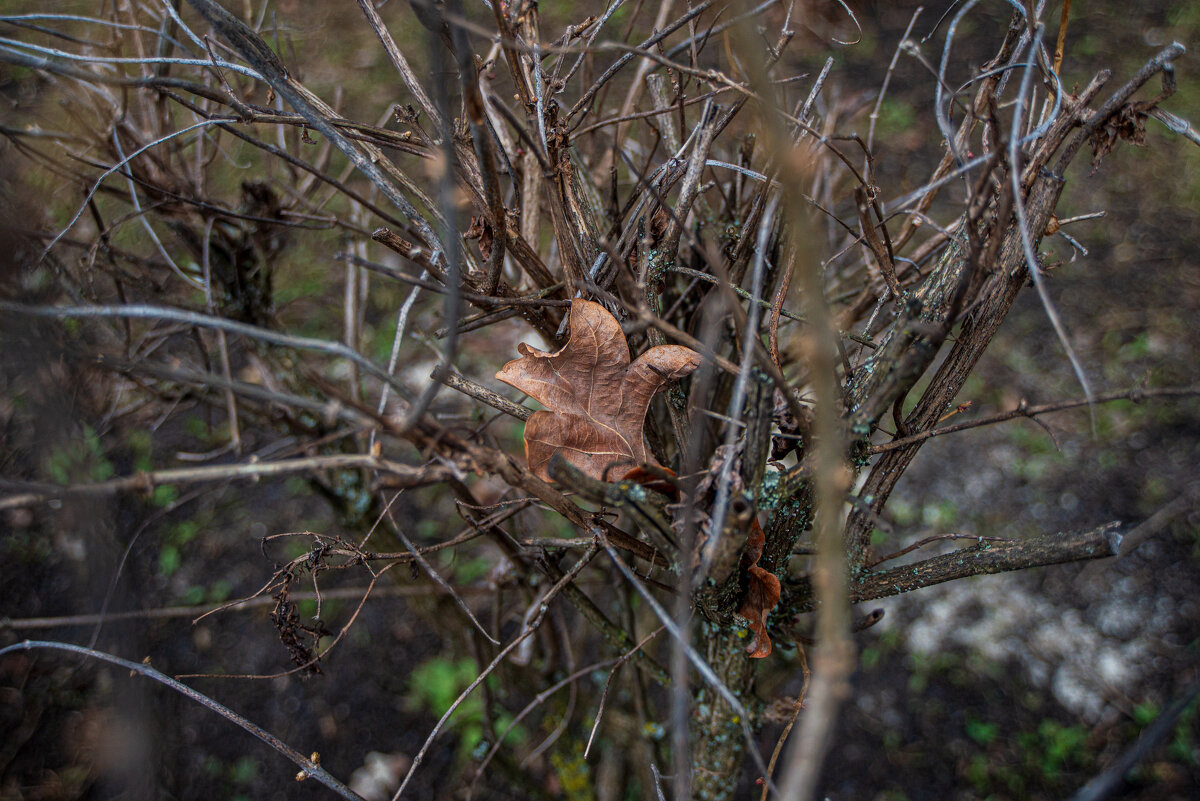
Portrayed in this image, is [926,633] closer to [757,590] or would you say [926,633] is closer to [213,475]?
[757,590]

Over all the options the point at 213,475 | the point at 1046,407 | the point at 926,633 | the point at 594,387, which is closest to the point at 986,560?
the point at 1046,407

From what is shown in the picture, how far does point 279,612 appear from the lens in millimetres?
971

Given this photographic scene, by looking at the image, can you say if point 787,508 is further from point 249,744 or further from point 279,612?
point 249,744

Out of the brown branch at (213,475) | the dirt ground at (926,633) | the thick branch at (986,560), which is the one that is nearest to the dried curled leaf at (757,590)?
the thick branch at (986,560)

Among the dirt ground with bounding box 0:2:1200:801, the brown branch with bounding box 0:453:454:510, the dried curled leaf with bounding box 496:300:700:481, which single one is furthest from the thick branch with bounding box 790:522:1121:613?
the dirt ground with bounding box 0:2:1200:801

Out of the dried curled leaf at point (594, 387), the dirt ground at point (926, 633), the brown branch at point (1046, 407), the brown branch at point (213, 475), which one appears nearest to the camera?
the brown branch at point (213, 475)

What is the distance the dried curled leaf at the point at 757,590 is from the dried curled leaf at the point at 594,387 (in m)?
0.17

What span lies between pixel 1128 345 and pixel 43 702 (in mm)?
4410

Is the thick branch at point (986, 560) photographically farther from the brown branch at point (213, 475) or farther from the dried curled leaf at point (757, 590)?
the brown branch at point (213, 475)

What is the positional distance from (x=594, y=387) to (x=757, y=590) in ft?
1.09

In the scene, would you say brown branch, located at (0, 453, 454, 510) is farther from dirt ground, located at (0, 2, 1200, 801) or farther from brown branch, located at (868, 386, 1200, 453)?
dirt ground, located at (0, 2, 1200, 801)

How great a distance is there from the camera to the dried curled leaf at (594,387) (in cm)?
84

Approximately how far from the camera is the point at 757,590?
0.88 metres

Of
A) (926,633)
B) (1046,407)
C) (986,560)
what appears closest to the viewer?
(1046,407)
